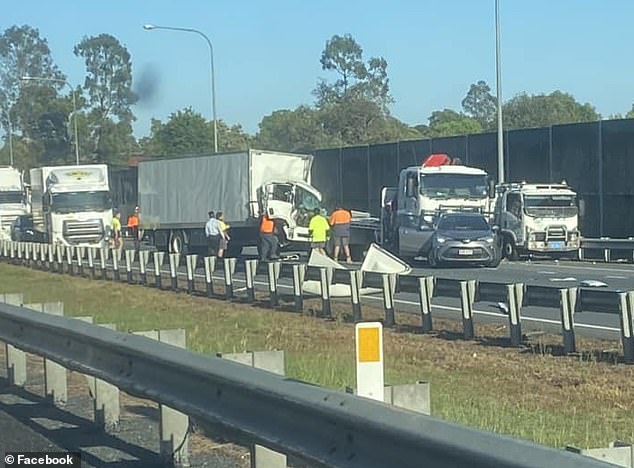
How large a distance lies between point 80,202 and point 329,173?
60.6ft

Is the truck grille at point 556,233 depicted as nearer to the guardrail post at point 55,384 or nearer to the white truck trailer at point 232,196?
the white truck trailer at point 232,196

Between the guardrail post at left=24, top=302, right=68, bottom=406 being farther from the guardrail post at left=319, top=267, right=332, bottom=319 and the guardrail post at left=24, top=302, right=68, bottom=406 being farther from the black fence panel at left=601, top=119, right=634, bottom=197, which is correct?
the black fence panel at left=601, top=119, right=634, bottom=197

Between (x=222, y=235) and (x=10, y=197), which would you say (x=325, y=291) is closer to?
(x=222, y=235)

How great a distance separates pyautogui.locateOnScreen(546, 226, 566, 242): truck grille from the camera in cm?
3931

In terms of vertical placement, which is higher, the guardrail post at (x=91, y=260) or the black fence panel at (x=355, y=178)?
the black fence panel at (x=355, y=178)

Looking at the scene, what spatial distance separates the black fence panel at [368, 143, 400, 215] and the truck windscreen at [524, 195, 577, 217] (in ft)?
64.7

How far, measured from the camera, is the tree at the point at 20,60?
5271 inches

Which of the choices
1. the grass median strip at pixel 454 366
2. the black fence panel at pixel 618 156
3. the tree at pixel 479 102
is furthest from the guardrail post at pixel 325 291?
the tree at pixel 479 102

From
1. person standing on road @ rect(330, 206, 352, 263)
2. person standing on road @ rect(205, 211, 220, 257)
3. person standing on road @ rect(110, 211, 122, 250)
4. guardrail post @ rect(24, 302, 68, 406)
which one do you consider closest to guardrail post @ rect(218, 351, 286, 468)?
guardrail post @ rect(24, 302, 68, 406)

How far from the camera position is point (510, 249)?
1569 inches

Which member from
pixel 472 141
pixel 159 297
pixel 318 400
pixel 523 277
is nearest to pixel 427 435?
pixel 318 400

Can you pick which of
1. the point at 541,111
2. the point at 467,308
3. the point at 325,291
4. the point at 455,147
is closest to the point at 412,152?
the point at 455,147

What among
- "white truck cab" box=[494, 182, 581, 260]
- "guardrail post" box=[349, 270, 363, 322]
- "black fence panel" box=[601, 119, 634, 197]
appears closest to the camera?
"guardrail post" box=[349, 270, 363, 322]

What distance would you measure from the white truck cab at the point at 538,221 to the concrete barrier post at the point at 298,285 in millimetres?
18477
